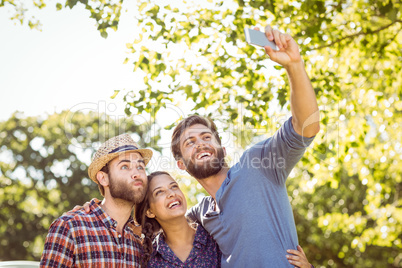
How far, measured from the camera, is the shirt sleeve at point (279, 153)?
9.48 ft

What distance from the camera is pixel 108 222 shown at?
11.4 ft

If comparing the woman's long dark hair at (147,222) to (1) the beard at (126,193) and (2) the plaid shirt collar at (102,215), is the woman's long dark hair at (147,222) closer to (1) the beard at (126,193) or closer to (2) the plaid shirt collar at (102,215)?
(1) the beard at (126,193)

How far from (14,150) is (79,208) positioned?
84.6ft

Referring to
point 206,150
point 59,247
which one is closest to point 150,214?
point 206,150

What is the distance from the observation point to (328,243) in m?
21.3

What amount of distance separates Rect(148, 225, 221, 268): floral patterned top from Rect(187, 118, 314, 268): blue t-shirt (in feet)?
0.79

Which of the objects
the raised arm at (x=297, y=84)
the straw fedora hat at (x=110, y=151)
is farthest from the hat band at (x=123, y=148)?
the raised arm at (x=297, y=84)

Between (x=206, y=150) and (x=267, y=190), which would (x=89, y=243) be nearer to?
(x=206, y=150)

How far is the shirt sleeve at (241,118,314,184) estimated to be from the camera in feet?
9.48

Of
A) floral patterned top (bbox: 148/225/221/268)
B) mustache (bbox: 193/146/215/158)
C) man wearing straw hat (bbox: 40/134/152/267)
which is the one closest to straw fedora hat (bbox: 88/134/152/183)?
man wearing straw hat (bbox: 40/134/152/267)

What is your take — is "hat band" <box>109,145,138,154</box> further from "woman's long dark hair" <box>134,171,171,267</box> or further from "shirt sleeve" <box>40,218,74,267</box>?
"shirt sleeve" <box>40,218,74,267</box>

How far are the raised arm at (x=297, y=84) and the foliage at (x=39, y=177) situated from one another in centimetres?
2393

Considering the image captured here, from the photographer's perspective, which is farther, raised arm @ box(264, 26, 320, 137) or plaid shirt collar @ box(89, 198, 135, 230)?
plaid shirt collar @ box(89, 198, 135, 230)

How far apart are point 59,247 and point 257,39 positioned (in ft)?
6.43
